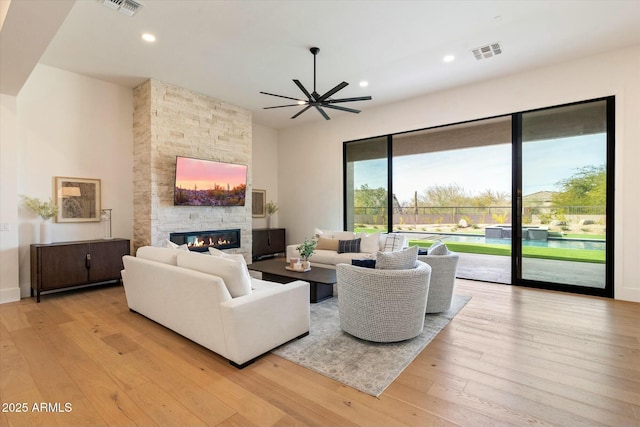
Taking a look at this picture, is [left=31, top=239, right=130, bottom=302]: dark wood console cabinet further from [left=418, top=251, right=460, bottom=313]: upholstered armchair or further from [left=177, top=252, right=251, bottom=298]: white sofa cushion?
[left=418, top=251, right=460, bottom=313]: upholstered armchair

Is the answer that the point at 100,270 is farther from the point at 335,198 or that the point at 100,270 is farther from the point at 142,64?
the point at 335,198

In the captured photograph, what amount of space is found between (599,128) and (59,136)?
8.27 metres

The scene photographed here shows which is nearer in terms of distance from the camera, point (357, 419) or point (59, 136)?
point (357, 419)

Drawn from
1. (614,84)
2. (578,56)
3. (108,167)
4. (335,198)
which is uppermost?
(578,56)

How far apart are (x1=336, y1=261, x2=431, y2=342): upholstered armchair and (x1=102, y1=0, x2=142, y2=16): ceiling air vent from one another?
363 centimetres

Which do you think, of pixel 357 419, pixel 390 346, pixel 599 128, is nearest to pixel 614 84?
pixel 599 128

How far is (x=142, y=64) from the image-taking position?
457 centimetres

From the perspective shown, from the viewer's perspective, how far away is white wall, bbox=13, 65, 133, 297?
4422 millimetres

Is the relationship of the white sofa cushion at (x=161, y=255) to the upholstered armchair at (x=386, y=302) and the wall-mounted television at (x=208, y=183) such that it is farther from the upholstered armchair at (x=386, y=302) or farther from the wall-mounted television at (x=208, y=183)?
the wall-mounted television at (x=208, y=183)

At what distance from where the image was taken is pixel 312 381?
7.17 feet

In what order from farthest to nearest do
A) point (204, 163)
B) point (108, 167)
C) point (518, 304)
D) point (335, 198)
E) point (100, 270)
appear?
1. point (335, 198)
2. point (204, 163)
3. point (108, 167)
4. point (100, 270)
5. point (518, 304)

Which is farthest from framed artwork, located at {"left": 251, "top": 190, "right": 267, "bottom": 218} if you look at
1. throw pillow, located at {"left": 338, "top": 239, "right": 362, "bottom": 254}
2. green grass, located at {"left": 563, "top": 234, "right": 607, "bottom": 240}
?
green grass, located at {"left": 563, "top": 234, "right": 607, "bottom": 240}

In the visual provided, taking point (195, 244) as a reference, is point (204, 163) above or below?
above

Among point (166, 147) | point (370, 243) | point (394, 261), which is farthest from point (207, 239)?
point (394, 261)
